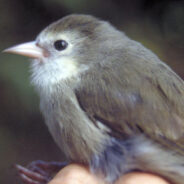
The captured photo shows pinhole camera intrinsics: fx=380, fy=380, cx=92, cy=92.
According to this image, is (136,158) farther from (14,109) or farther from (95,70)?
(14,109)

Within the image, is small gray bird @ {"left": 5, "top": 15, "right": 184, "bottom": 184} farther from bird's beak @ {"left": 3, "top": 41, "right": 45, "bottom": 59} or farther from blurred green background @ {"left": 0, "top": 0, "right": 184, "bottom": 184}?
blurred green background @ {"left": 0, "top": 0, "right": 184, "bottom": 184}

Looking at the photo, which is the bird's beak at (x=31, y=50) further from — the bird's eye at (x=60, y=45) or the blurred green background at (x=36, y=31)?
the blurred green background at (x=36, y=31)

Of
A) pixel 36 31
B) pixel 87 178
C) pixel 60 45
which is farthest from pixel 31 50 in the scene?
pixel 36 31

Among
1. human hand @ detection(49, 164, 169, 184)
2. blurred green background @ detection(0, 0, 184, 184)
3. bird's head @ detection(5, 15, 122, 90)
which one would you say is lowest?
human hand @ detection(49, 164, 169, 184)

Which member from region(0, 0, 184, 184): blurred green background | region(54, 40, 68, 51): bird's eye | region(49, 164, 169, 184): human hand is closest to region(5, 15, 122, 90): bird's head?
region(54, 40, 68, 51): bird's eye

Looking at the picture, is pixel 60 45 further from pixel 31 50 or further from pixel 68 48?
pixel 31 50

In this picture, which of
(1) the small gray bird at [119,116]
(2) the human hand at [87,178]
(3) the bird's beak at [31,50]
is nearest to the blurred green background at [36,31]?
(3) the bird's beak at [31,50]

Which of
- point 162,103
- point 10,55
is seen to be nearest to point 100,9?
point 10,55
